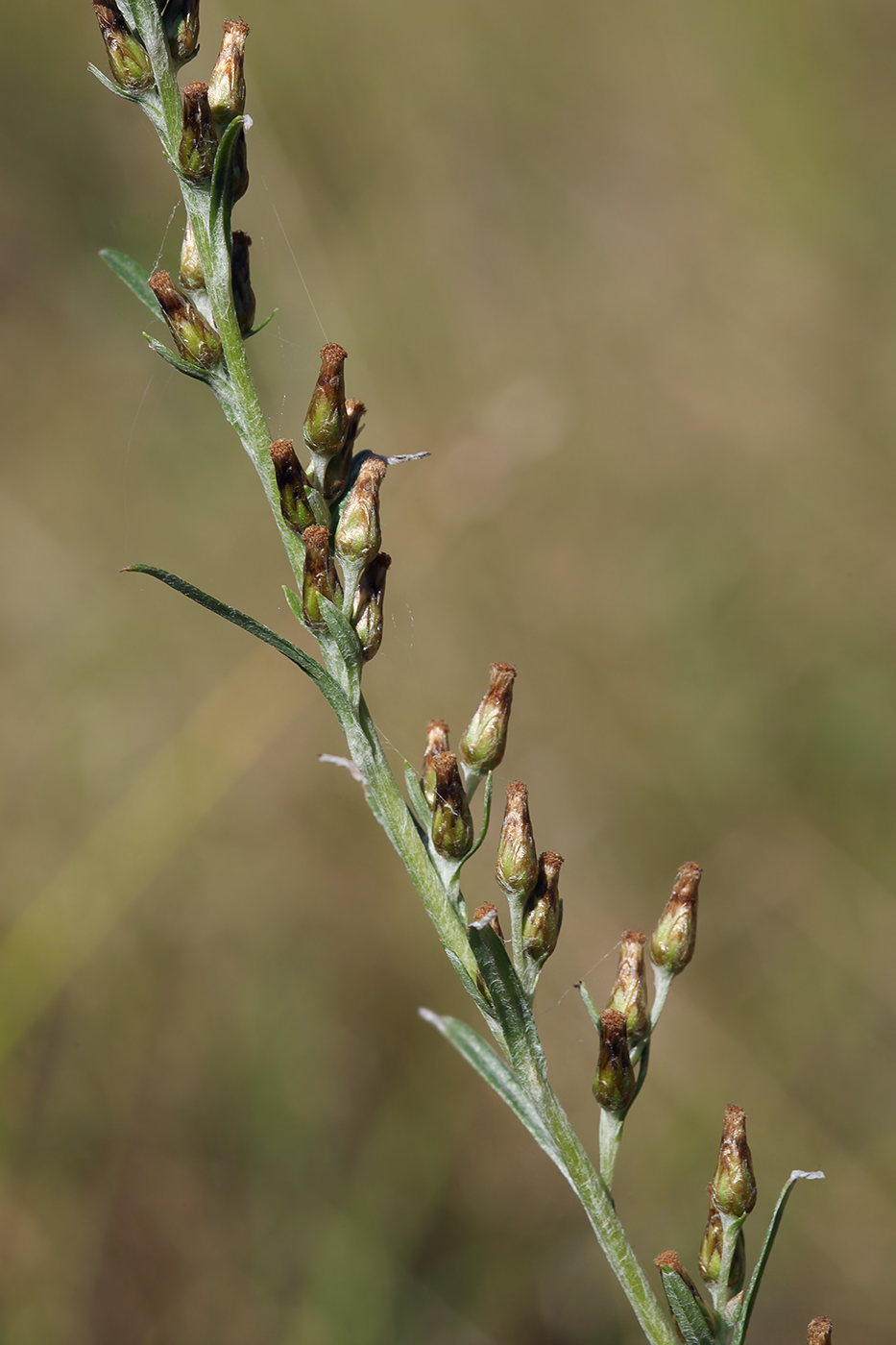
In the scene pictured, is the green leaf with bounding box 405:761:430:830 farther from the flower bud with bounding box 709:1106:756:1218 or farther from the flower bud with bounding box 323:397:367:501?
the flower bud with bounding box 709:1106:756:1218

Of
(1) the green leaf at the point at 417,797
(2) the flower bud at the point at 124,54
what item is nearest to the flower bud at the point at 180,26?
(2) the flower bud at the point at 124,54

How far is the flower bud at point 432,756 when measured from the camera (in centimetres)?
198

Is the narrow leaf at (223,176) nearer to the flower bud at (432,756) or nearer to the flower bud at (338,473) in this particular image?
the flower bud at (338,473)

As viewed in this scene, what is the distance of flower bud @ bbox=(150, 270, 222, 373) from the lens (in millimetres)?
1842

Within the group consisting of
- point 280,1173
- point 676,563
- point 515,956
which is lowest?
point 280,1173

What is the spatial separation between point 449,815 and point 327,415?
0.86 metres

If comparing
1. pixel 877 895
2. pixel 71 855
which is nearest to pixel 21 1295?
pixel 71 855

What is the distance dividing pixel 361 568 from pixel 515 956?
0.86 metres

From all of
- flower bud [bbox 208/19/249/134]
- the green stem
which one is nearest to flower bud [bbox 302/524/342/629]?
flower bud [bbox 208/19/249/134]

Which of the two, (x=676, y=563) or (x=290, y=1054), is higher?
(x=676, y=563)

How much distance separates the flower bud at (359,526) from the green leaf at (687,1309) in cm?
149

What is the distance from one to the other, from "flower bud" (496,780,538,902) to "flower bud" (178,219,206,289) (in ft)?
3.95

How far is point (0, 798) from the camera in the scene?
20.4 ft

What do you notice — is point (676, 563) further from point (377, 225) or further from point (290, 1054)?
point (290, 1054)
